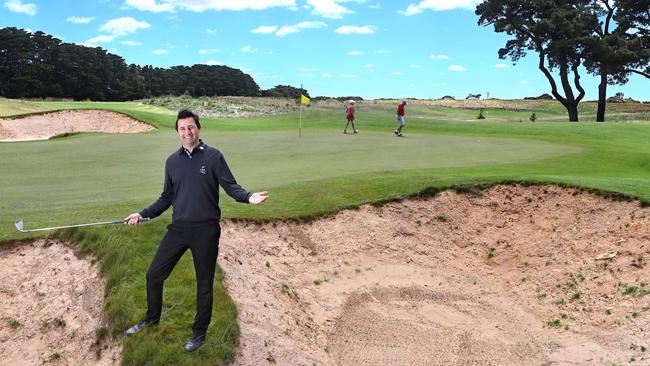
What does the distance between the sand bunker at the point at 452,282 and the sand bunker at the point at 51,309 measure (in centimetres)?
196

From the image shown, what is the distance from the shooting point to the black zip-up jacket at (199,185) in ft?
19.7

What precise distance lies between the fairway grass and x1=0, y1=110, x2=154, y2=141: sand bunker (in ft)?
35.4

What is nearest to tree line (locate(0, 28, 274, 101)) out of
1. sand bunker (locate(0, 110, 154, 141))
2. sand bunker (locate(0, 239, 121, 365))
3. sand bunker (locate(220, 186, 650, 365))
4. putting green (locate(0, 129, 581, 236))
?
sand bunker (locate(0, 110, 154, 141))

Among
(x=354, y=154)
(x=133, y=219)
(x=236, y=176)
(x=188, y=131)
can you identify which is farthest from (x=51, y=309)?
(x=354, y=154)

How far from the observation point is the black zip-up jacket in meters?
5.99

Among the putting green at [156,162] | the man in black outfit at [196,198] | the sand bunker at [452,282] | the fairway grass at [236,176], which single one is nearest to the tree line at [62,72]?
the putting green at [156,162]

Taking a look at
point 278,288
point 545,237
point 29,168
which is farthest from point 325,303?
point 29,168

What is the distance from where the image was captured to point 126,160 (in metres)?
20.1

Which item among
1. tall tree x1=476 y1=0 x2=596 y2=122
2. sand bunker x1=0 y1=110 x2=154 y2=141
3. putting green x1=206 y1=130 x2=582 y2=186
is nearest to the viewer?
putting green x1=206 y1=130 x2=582 y2=186

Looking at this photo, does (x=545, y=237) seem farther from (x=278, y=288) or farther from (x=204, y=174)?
(x=204, y=174)

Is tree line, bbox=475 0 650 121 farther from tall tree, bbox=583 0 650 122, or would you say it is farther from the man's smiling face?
the man's smiling face

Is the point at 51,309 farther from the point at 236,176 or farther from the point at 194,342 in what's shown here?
the point at 236,176

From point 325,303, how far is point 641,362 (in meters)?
4.99

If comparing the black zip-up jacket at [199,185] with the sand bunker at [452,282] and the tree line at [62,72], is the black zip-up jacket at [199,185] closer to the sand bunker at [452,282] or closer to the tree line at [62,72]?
the sand bunker at [452,282]
